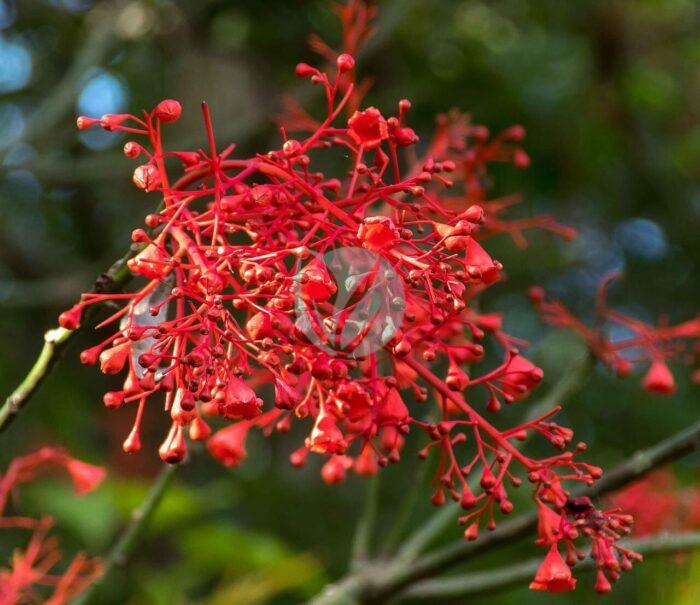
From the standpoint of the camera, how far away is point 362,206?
1.30m

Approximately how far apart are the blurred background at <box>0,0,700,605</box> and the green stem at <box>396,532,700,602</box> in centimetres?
140

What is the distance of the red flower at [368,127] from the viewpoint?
1278 millimetres

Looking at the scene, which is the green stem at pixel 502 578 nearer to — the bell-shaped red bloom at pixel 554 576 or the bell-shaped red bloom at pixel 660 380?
the bell-shaped red bloom at pixel 660 380

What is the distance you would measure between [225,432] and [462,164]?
2.39ft

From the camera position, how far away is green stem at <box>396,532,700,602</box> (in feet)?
5.89

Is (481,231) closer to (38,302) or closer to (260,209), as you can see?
(260,209)

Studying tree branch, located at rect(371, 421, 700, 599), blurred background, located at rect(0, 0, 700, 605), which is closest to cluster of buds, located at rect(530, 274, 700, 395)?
tree branch, located at rect(371, 421, 700, 599)

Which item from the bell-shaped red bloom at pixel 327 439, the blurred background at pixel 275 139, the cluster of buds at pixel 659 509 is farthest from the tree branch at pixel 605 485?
the blurred background at pixel 275 139

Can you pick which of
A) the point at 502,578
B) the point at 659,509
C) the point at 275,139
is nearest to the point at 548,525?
the point at 502,578

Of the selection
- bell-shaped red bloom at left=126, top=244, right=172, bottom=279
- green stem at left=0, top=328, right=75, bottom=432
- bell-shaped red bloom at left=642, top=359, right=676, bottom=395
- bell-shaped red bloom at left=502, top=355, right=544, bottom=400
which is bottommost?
bell-shaped red bloom at left=642, top=359, right=676, bottom=395

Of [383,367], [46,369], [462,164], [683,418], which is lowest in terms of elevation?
[683,418]

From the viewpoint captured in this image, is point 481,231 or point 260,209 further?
point 481,231

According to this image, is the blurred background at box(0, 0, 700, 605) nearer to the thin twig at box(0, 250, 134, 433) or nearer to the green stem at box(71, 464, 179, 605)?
the green stem at box(71, 464, 179, 605)

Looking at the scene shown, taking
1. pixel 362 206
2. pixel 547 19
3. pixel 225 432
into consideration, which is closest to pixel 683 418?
pixel 547 19
